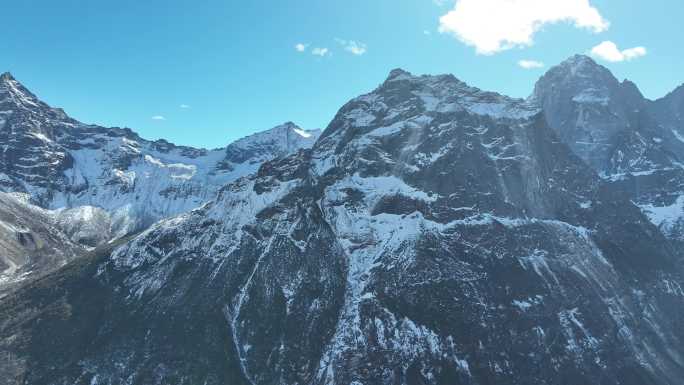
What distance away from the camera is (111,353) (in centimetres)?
15362

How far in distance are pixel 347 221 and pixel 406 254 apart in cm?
2699

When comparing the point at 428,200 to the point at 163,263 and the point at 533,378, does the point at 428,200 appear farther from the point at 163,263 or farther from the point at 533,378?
the point at 163,263

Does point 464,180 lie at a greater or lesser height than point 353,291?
greater

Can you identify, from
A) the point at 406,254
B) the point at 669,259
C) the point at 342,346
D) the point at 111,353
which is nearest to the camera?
the point at 342,346

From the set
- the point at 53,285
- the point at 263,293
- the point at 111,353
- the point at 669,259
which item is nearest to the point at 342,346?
the point at 263,293

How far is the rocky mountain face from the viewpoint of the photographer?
140 m

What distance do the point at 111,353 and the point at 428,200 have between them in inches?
4390

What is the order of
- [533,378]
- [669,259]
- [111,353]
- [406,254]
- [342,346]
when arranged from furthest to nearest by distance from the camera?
[669,259] < [406,254] < [111,353] < [342,346] < [533,378]

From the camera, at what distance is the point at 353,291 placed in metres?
158

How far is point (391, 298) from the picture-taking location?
5965 inches

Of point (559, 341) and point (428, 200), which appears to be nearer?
point (559, 341)

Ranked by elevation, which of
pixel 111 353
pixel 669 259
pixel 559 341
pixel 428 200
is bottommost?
pixel 111 353

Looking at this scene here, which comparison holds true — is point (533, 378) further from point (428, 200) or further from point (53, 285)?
point (53, 285)

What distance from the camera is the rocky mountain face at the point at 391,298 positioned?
140250 mm
